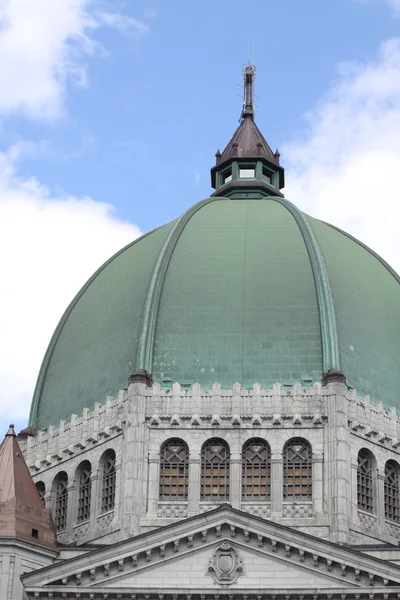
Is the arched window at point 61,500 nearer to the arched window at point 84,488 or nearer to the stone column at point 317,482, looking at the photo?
the arched window at point 84,488

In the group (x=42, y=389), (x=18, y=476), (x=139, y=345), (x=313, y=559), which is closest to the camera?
(x=313, y=559)

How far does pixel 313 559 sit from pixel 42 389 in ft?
64.5

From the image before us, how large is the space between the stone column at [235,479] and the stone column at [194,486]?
128 centimetres

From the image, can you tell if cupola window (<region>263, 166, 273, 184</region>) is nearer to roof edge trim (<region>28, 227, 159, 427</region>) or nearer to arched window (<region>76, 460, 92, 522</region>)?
roof edge trim (<region>28, 227, 159, 427</region>)

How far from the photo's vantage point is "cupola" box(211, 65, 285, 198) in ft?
258

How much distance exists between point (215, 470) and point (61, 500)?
7467 mm

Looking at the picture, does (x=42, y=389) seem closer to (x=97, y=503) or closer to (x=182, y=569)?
(x=97, y=503)

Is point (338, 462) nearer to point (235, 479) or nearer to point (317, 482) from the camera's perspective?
Result: point (317, 482)

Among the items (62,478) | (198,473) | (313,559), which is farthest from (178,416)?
(313,559)

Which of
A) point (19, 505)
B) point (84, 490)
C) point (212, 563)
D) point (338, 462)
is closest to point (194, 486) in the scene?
point (84, 490)

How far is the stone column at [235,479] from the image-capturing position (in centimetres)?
6284

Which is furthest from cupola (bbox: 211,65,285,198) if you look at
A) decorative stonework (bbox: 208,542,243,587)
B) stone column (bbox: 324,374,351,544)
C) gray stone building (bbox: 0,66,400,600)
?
decorative stonework (bbox: 208,542,243,587)

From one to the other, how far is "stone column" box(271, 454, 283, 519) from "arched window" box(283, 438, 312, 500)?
281 mm

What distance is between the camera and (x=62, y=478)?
223 ft
